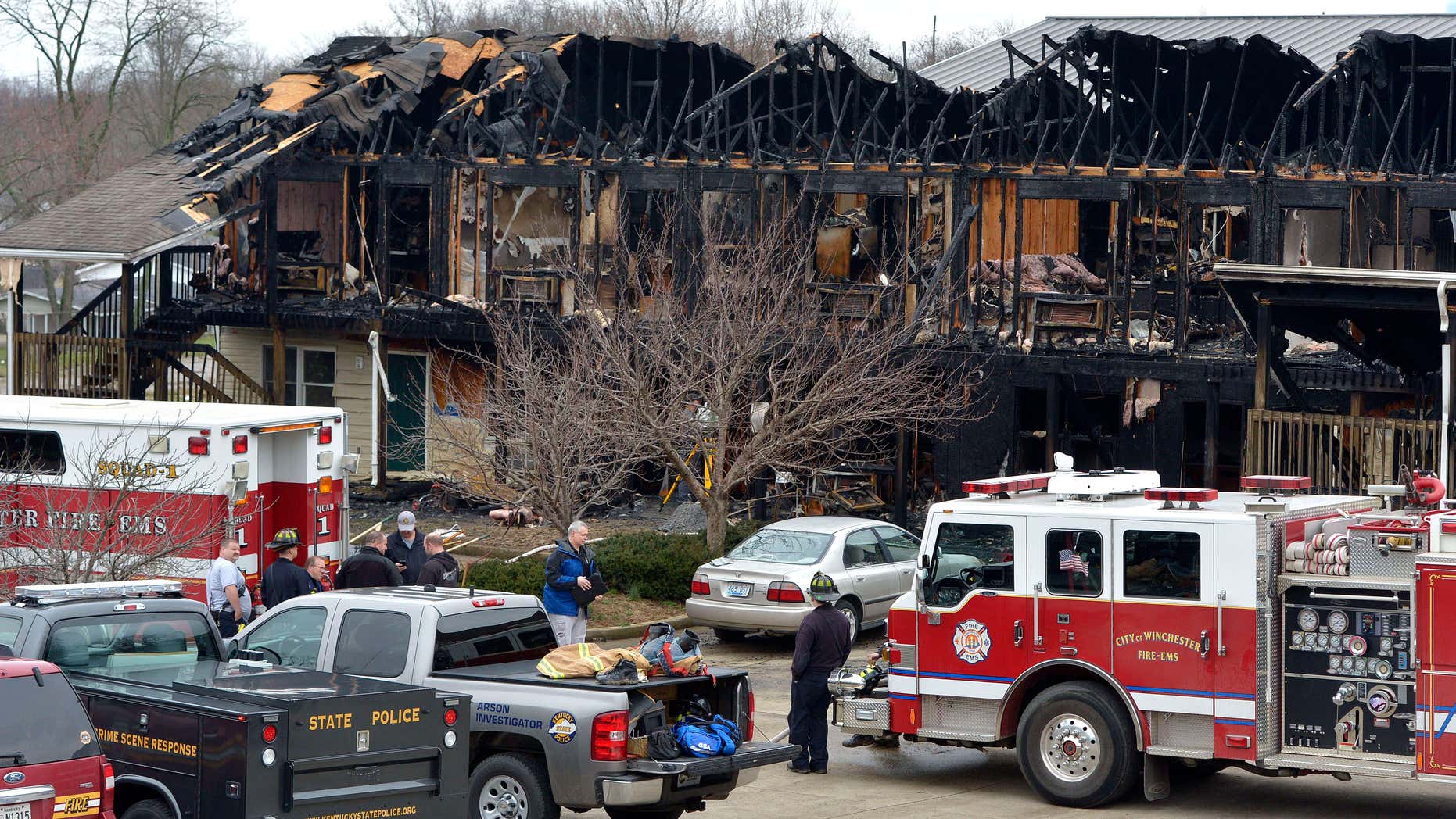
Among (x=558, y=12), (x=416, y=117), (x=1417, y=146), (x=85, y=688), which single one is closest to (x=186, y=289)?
(x=416, y=117)

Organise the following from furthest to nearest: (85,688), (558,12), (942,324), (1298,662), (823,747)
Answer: (558,12) < (942,324) < (823,747) < (1298,662) < (85,688)

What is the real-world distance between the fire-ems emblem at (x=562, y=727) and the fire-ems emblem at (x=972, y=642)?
330cm

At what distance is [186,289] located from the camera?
3322 centimetres

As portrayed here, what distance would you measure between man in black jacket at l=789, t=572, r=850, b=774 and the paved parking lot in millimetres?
263

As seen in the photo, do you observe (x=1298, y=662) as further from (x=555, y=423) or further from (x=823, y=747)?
(x=555, y=423)

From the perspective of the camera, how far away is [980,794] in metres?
12.5

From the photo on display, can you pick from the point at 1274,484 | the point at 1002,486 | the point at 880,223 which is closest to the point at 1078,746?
the point at 1002,486

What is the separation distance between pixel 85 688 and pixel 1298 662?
24.9 ft

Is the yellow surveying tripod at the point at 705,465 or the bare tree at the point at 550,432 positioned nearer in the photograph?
the bare tree at the point at 550,432

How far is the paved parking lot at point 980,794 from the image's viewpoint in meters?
11.9

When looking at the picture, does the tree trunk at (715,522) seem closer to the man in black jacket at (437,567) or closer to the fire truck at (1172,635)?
the man in black jacket at (437,567)

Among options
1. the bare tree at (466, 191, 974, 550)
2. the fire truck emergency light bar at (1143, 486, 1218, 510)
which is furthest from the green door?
the fire truck emergency light bar at (1143, 486, 1218, 510)

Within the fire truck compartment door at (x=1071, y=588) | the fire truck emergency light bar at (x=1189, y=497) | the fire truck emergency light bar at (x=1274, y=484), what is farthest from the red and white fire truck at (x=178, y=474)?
the fire truck emergency light bar at (x=1274, y=484)

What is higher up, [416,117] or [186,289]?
[416,117]
